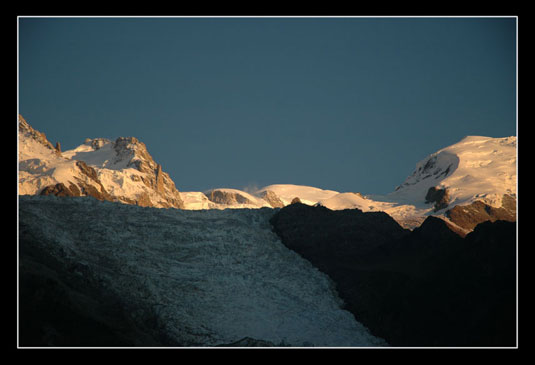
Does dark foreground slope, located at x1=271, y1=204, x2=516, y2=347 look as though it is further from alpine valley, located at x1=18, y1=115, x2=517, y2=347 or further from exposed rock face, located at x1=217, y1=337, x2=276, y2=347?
exposed rock face, located at x1=217, y1=337, x2=276, y2=347

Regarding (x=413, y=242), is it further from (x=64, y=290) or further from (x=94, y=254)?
(x=64, y=290)

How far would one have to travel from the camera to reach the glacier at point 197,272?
63.4 m

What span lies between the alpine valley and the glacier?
7.1 inches

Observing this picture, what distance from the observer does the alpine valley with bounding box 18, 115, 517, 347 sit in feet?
184

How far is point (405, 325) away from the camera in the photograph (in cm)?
6431

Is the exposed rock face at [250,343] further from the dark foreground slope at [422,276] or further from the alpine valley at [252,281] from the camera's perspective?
the dark foreground slope at [422,276]

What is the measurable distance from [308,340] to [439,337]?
36.3 feet

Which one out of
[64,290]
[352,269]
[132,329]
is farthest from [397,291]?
[64,290]

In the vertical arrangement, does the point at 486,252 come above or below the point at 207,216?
below

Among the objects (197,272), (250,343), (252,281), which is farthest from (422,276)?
(197,272)

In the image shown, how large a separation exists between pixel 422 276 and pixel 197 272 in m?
22.3

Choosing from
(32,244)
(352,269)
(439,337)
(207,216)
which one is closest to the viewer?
(439,337)

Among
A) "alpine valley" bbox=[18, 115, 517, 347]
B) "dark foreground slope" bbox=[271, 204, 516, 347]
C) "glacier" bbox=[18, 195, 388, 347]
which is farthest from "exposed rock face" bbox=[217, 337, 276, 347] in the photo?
"dark foreground slope" bbox=[271, 204, 516, 347]

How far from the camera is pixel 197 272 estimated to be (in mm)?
73688
